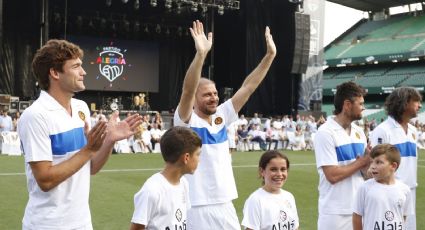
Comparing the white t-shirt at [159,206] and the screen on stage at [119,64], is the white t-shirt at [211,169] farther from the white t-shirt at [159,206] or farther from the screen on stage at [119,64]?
the screen on stage at [119,64]

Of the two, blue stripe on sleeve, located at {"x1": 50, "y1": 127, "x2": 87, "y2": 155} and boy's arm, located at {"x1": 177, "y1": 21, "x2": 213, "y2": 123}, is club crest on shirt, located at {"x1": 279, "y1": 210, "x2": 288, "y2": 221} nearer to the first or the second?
boy's arm, located at {"x1": 177, "y1": 21, "x2": 213, "y2": 123}

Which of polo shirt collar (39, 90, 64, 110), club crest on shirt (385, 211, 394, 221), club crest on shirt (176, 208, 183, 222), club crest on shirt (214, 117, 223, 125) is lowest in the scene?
club crest on shirt (385, 211, 394, 221)

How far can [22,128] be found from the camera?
9.95 feet

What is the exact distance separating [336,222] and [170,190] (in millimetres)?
1588

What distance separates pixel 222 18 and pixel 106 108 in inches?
321

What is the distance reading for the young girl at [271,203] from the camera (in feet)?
12.9

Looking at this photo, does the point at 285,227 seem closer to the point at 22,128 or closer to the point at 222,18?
the point at 22,128

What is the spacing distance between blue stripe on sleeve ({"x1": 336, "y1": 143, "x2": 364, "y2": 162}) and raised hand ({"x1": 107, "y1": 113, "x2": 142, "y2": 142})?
1.80m

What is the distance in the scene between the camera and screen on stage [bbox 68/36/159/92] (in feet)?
97.0

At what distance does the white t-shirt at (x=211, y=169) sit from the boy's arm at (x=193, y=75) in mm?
121

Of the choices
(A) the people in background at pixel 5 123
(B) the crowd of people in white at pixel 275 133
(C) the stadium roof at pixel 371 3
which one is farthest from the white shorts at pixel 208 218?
(C) the stadium roof at pixel 371 3

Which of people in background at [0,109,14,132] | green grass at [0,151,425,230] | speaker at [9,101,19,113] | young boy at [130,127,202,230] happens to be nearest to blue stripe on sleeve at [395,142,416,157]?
young boy at [130,127,202,230]

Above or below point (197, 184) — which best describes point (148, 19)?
above

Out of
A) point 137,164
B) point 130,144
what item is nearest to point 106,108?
Answer: point 130,144
